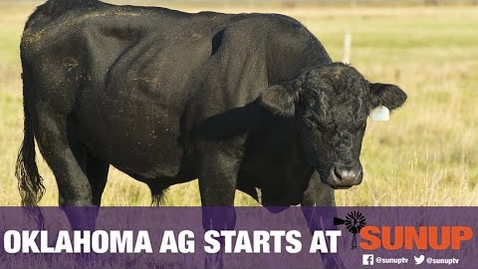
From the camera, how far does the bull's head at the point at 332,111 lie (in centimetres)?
582

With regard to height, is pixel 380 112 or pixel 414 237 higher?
pixel 380 112

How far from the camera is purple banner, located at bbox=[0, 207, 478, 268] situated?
707 cm

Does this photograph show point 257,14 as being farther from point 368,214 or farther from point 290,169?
point 368,214

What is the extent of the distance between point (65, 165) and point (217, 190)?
1.63 m

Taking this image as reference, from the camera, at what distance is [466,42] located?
46.5m

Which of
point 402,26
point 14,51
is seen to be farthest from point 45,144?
point 402,26

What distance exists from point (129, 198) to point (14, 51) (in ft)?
92.7

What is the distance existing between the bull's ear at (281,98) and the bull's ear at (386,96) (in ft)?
1.50

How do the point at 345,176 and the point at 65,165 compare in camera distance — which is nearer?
the point at 345,176

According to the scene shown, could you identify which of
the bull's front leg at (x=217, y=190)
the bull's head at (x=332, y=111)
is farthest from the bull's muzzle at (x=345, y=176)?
the bull's front leg at (x=217, y=190)

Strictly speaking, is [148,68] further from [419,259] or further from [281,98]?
[419,259]

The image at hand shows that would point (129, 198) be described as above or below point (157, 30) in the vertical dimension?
below

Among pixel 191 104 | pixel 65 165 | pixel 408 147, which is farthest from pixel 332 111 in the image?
pixel 408 147

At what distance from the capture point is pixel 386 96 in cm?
615
